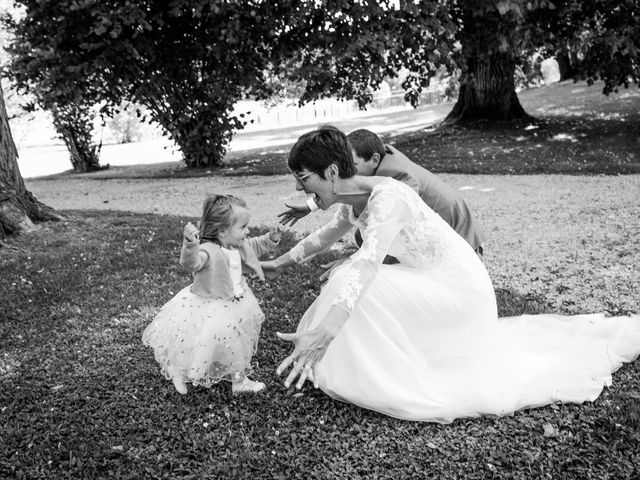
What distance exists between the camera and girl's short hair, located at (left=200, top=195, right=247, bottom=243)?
11.6 ft

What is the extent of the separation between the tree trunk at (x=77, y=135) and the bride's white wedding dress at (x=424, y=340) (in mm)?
14248

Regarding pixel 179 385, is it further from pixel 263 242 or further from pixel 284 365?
pixel 284 365

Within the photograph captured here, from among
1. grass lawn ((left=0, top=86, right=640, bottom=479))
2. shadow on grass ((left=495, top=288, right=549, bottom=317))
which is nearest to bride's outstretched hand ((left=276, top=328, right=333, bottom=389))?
grass lawn ((left=0, top=86, right=640, bottom=479))

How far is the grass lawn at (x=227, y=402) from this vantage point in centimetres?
320

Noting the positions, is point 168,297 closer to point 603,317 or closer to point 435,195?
point 435,195

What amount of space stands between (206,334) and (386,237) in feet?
4.15

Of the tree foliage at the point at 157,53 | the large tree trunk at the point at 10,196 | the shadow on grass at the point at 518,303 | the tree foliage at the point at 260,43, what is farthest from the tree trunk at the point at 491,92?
the large tree trunk at the point at 10,196

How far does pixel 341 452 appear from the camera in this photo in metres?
3.29

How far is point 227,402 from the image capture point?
3850mm

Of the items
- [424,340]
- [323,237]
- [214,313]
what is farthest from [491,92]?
[214,313]

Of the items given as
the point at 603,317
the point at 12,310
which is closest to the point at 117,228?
the point at 12,310

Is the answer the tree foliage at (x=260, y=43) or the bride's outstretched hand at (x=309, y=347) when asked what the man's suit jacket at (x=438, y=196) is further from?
the tree foliage at (x=260, y=43)

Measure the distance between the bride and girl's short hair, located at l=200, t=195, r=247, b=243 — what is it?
468 millimetres

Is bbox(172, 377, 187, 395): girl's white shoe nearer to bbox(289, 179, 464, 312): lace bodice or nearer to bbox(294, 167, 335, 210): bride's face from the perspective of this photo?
bbox(289, 179, 464, 312): lace bodice
